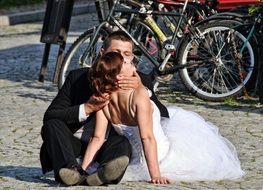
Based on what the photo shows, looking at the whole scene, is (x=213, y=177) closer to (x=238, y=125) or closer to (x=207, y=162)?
(x=207, y=162)

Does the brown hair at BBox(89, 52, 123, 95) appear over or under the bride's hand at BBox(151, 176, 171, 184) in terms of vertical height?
over

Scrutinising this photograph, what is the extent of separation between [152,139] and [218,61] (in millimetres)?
3575

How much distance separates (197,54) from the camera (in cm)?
995

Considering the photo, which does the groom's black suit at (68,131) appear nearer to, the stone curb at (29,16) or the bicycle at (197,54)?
the bicycle at (197,54)

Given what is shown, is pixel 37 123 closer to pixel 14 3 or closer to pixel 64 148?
pixel 64 148

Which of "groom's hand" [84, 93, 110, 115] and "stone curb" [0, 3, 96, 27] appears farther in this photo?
"stone curb" [0, 3, 96, 27]

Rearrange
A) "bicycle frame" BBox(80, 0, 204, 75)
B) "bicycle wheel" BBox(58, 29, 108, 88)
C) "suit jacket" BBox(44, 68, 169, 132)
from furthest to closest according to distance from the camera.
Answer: "bicycle wheel" BBox(58, 29, 108, 88)
"bicycle frame" BBox(80, 0, 204, 75)
"suit jacket" BBox(44, 68, 169, 132)

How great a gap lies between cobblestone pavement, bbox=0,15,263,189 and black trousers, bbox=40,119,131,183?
0.19 m

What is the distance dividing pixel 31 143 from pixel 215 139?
182cm

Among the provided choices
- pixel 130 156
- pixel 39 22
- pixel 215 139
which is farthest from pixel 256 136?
pixel 39 22

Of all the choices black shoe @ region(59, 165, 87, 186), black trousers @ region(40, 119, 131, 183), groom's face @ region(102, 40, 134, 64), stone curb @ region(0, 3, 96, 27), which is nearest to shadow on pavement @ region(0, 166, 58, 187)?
black trousers @ region(40, 119, 131, 183)

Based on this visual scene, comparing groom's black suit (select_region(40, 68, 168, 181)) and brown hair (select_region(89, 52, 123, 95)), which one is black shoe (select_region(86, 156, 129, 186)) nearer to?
groom's black suit (select_region(40, 68, 168, 181))

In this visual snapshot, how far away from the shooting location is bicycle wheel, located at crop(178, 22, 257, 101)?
982cm

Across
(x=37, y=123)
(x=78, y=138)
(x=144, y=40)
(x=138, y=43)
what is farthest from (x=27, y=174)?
(x=144, y=40)
